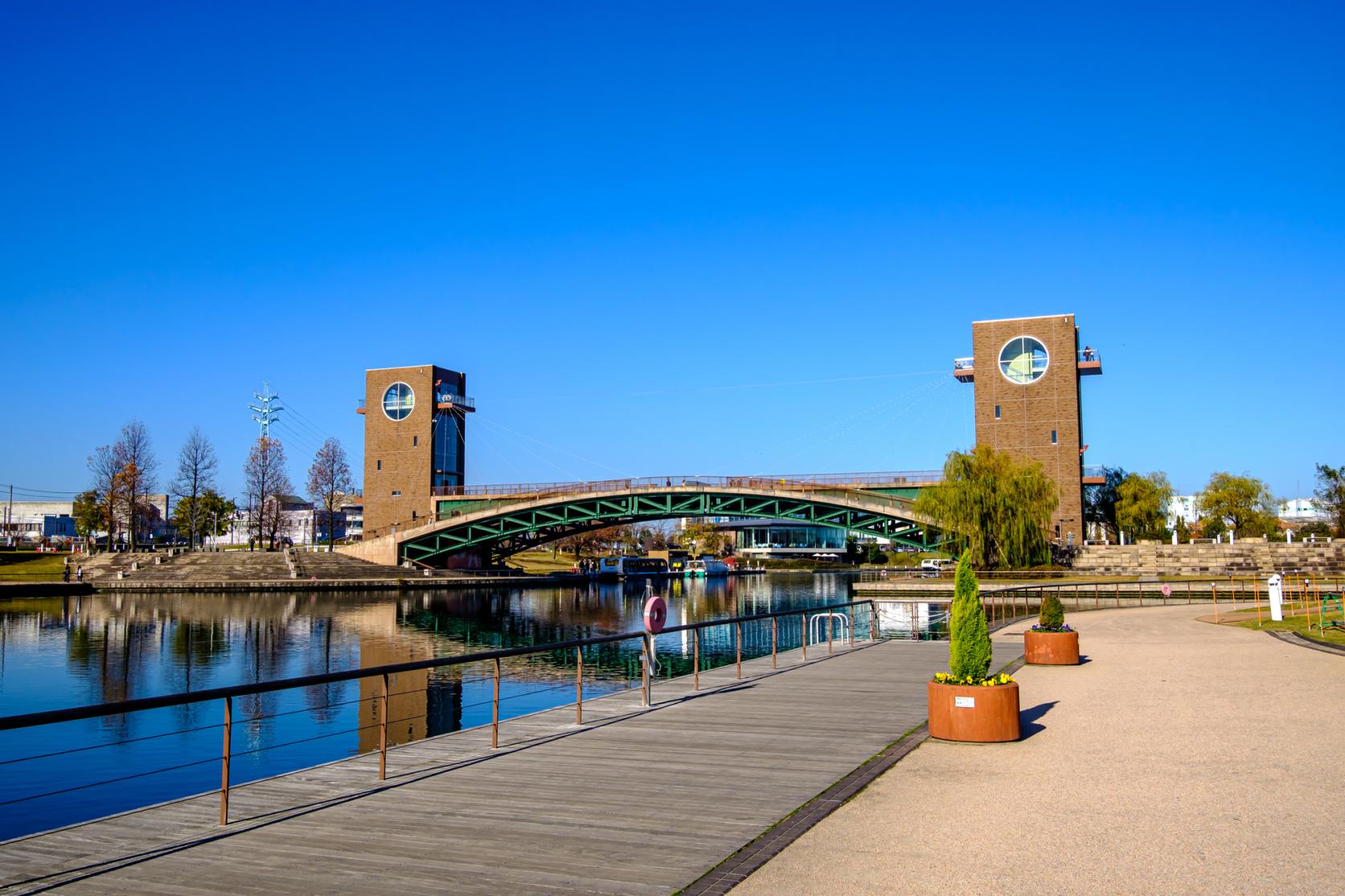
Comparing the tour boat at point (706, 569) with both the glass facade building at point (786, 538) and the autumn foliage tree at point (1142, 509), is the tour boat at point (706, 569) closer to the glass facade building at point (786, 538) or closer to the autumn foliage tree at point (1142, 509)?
the glass facade building at point (786, 538)

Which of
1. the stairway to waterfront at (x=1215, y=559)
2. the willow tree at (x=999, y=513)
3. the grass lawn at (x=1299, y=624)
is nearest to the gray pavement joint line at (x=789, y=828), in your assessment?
the grass lawn at (x=1299, y=624)

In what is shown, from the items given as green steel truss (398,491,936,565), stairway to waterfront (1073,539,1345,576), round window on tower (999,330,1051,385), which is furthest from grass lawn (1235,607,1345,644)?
round window on tower (999,330,1051,385)

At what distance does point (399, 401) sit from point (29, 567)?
31623mm

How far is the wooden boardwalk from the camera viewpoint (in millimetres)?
6863

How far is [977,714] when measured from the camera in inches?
459

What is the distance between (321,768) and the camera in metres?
10.5

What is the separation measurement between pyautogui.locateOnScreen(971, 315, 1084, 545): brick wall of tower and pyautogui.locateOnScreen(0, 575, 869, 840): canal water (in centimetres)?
1745

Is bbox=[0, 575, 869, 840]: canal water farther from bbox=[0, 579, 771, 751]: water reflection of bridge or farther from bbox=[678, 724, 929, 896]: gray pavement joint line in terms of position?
bbox=[678, 724, 929, 896]: gray pavement joint line

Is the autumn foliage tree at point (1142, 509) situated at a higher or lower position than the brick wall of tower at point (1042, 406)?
lower

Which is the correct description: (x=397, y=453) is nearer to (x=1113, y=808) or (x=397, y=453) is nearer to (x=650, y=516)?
(x=650, y=516)

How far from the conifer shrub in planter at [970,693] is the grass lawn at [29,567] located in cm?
7383

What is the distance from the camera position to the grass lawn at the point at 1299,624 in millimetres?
23422

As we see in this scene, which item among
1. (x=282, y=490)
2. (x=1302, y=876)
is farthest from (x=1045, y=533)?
(x=282, y=490)

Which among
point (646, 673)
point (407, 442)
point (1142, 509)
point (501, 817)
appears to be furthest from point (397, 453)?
point (501, 817)
